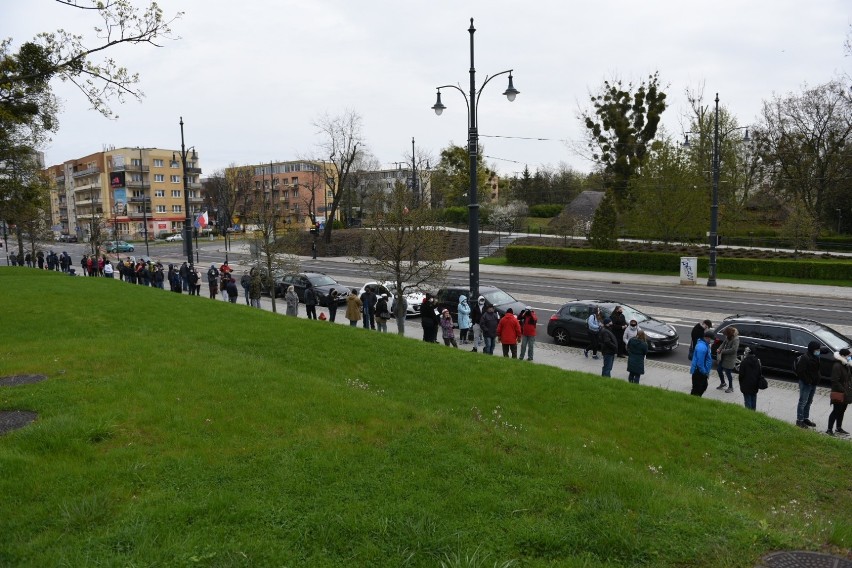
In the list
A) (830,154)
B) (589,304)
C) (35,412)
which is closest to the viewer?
(35,412)

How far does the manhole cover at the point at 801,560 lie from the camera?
4.62 meters

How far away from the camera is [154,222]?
98188 millimetres

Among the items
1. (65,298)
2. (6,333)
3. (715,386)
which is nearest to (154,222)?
(65,298)

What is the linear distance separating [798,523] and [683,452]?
2.48m

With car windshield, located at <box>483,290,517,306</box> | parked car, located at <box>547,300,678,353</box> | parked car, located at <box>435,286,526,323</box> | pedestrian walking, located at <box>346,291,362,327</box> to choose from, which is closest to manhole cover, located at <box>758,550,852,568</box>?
parked car, located at <box>547,300,678,353</box>

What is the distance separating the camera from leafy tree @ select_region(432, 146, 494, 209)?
2808 inches

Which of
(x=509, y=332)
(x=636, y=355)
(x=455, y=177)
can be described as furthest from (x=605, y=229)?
(x=455, y=177)

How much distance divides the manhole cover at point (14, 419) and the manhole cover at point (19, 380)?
4.74 ft

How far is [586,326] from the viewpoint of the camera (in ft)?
58.6

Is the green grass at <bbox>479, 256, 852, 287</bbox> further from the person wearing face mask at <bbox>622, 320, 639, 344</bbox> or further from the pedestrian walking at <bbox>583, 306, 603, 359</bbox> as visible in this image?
the person wearing face mask at <bbox>622, 320, 639, 344</bbox>

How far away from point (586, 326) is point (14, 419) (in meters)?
13.9

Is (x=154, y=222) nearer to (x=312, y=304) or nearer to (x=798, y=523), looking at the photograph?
(x=312, y=304)

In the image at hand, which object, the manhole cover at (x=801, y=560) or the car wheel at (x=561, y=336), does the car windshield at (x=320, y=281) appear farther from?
the manhole cover at (x=801, y=560)

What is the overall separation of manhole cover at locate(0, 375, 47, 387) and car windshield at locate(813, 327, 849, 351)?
14.9 m
